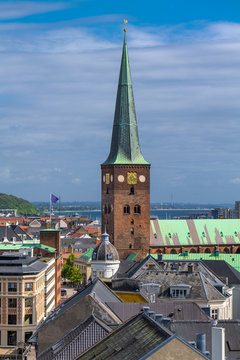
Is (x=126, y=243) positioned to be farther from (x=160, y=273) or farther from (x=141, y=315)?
(x=141, y=315)

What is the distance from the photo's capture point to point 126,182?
451ft

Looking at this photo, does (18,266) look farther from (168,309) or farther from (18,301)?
(168,309)

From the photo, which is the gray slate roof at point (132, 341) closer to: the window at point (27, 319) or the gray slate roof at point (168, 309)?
the gray slate roof at point (168, 309)

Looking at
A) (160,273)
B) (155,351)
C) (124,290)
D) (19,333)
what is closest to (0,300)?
(19,333)

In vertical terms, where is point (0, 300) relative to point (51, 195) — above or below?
below

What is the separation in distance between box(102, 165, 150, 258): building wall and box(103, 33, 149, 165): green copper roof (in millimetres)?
1883

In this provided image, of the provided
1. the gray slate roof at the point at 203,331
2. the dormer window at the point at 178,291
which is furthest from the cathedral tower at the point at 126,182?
the gray slate roof at the point at 203,331

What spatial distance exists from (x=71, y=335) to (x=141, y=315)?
7.47 m

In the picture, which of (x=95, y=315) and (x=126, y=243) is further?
(x=126, y=243)

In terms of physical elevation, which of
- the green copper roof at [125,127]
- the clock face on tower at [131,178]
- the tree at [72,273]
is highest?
the green copper roof at [125,127]

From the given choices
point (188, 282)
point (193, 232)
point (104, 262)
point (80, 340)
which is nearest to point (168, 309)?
point (80, 340)

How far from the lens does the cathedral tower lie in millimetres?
136250

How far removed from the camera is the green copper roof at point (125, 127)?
137125 millimetres

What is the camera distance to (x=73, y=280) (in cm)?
15412
